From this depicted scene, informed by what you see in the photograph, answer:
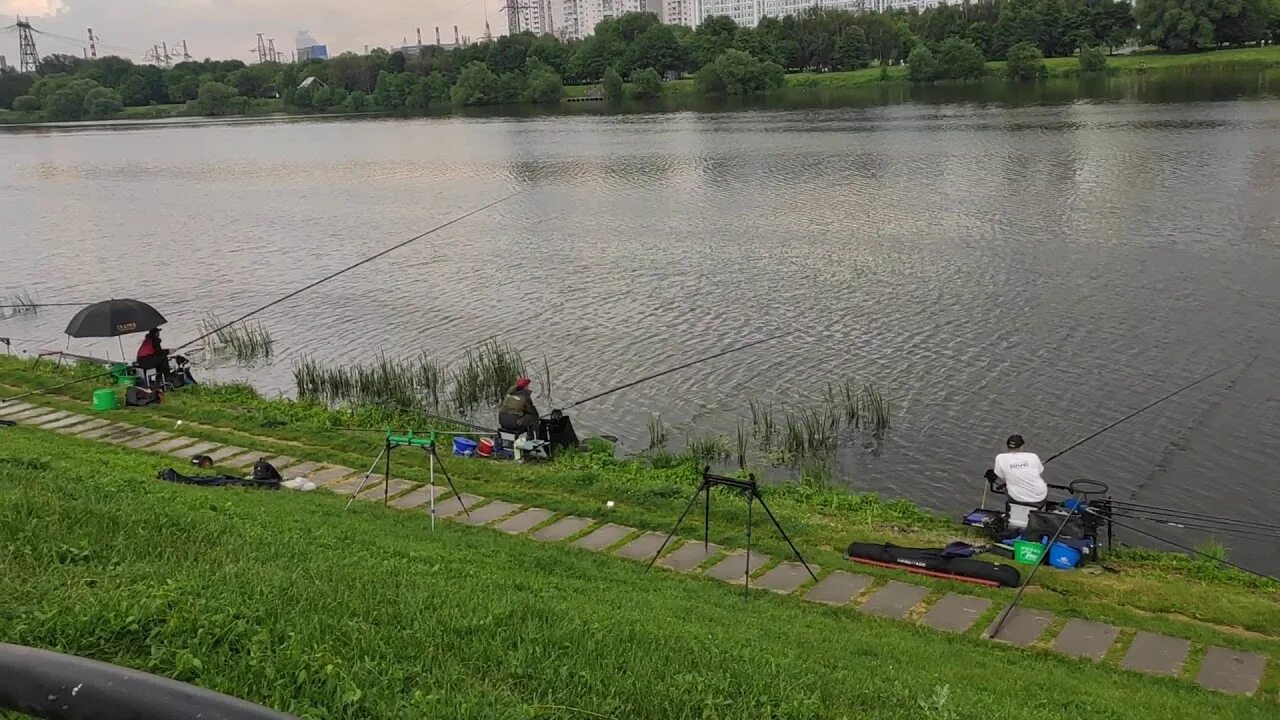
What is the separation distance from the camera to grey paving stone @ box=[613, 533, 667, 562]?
11.8 metres

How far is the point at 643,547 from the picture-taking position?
12.0 meters

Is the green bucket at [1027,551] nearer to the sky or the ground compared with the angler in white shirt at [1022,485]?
nearer to the ground

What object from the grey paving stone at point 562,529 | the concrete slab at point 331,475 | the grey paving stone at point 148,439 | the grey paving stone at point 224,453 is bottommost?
the grey paving stone at point 562,529

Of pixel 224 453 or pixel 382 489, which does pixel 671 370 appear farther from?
pixel 224 453

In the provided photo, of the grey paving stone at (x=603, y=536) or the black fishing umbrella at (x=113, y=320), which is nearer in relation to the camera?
the grey paving stone at (x=603, y=536)

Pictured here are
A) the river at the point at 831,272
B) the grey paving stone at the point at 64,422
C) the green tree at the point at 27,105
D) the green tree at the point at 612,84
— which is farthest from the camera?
the green tree at the point at 27,105

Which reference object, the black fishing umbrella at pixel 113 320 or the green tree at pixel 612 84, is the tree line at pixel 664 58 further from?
the black fishing umbrella at pixel 113 320

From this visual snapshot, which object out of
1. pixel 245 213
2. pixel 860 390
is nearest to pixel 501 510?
pixel 860 390

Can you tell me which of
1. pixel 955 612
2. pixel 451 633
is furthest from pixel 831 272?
pixel 451 633

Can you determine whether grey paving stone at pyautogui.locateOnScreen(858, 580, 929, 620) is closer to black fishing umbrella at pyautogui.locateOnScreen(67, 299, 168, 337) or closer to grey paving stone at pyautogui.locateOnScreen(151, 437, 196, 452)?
grey paving stone at pyautogui.locateOnScreen(151, 437, 196, 452)

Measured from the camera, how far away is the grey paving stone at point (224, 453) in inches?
615

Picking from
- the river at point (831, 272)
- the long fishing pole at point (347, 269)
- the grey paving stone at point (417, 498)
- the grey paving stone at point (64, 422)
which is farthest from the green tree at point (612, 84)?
the grey paving stone at point (417, 498)

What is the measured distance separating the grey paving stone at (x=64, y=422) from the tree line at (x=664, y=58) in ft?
351

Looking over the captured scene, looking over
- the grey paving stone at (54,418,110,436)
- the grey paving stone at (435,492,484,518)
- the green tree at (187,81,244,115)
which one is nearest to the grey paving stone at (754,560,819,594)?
the grey paving stone at (435,492,484,518)
